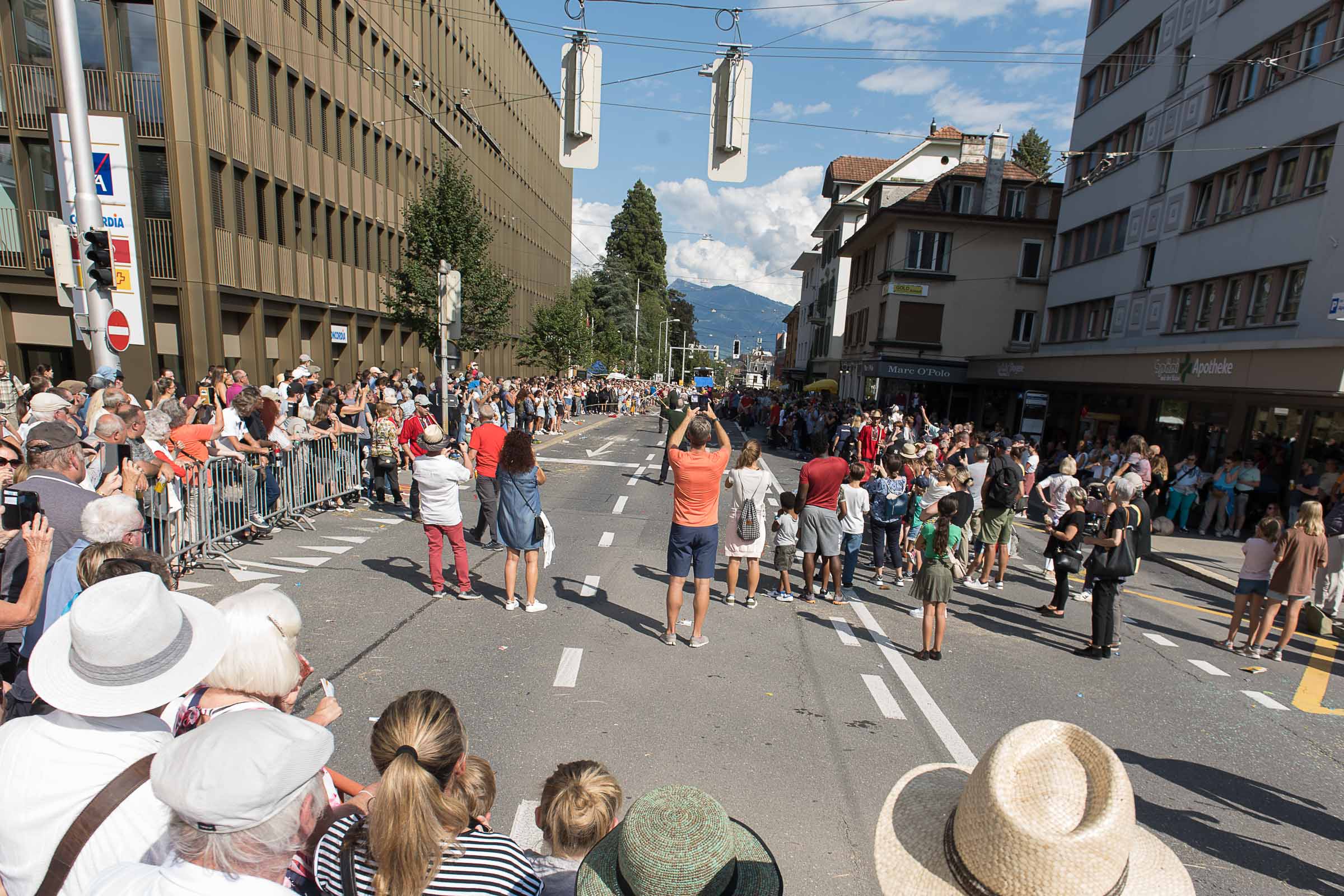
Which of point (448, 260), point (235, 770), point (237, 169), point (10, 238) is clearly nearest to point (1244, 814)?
point (235, 770)

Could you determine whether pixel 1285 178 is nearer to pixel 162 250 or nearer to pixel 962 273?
pixel 962 273

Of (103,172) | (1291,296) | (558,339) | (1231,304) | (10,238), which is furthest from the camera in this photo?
(558,339)

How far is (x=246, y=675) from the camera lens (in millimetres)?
2512

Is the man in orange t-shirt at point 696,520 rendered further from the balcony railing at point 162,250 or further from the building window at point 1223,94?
the building window at point 1223,94

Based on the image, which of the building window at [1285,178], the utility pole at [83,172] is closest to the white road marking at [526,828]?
the utility pole at [83,172]

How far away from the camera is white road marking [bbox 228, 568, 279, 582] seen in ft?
23.3

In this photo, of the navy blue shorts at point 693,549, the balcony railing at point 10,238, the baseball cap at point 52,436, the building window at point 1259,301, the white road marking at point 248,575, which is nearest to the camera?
the baseball cap at point 52,436

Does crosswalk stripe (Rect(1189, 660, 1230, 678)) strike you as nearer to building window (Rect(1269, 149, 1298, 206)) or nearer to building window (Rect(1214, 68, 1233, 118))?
building window (Rect(1269, 149, 1298, 206))

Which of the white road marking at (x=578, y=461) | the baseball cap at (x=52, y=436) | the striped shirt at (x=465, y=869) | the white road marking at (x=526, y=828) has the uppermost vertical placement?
the baseball cap at (x=52, y=436)

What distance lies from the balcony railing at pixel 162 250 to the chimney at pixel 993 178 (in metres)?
31.9

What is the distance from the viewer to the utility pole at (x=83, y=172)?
8.36m

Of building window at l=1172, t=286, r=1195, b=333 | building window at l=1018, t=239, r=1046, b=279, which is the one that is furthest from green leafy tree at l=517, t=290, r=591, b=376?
building window at l=1172, t=286, r=1195, b=333

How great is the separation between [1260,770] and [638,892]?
5.15 metres

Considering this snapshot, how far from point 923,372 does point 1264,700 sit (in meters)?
27.5
